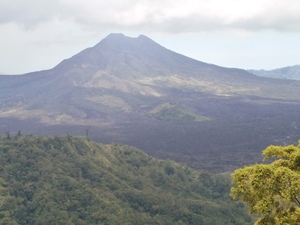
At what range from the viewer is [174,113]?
103m

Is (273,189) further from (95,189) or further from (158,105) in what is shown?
(158,105)

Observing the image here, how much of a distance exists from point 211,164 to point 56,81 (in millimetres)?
119769

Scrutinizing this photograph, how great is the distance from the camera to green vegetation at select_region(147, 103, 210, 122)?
100 meters

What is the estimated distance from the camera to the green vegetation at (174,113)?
100438 mm

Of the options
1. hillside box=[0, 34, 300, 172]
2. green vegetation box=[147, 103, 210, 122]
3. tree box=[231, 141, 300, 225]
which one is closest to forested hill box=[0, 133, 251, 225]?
hillside box=[0, 34, 300, 172]

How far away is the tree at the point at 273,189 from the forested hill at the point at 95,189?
19.8 meters

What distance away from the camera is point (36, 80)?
573 ft

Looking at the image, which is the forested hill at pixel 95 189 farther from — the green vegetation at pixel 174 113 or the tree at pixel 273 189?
the green vegetation at pixel 174 113

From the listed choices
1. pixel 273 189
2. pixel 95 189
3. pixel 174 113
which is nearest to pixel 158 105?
pixel 174 113

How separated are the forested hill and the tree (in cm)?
1982

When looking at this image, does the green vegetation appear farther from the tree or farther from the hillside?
the tree

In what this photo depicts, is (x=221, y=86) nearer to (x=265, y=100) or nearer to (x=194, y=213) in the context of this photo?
(x=265, y=100)

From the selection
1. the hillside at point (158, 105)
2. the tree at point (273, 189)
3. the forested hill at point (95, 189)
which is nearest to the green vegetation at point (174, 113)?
the hillside at point (158, 105)

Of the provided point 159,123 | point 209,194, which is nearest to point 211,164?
point 209,194
